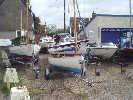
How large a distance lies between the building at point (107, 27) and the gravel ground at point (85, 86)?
27.3 meters

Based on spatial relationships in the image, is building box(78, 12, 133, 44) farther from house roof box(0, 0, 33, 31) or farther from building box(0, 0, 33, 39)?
house roof box(0, 0, 33, 31)

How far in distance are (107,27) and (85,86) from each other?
34.9 m

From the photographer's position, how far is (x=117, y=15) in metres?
52.5

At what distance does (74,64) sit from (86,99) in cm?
640

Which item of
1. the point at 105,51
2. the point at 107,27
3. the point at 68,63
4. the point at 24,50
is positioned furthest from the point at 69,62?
the point at 107,27

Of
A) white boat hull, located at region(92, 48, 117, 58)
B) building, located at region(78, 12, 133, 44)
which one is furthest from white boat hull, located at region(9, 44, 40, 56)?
building, located at region(78, 12, 133, 44)

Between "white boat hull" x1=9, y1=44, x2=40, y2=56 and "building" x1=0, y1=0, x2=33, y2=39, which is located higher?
"building" x1=0, y1=0, x2=33, y2=39

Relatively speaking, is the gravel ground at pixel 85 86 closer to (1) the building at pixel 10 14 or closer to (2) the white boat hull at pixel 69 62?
(2) the white boat hull at pixel 69 62

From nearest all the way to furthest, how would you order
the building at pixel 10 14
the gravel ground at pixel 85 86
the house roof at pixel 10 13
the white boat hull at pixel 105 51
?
the gravel ground at pixel 85 86
the white boat hull at pixel 105 51
the building at pixel 10 14
the house roof at pixel 10 13

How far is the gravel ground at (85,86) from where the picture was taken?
1484 centimetres

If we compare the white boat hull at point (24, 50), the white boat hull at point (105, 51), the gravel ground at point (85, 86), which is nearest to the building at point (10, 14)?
the white boat hull at point (105, 51)

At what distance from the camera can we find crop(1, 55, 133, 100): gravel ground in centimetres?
1484

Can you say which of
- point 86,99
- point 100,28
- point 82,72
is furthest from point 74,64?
point 100,28

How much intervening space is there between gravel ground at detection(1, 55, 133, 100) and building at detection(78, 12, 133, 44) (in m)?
27.3
